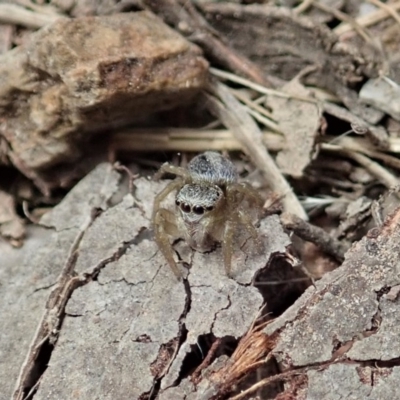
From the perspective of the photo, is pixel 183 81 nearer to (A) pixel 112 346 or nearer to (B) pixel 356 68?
(B) pixel 356 68

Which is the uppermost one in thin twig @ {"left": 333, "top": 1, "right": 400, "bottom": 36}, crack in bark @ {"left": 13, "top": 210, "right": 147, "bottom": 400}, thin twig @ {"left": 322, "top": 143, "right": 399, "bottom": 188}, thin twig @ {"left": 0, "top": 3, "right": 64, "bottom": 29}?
thin twig @ {"left": 333, "top": 1, "right": 400, "bottom": 36}

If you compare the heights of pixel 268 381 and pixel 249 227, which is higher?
pixel 249 227

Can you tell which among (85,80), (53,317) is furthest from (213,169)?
(53,317)

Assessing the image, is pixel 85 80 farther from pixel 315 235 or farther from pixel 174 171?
pixel 315 235

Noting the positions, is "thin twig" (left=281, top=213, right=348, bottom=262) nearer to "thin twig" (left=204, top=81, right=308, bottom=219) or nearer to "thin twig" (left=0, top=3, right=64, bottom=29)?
"thin twig" (left=204, top=81, right=308, bottom=219)

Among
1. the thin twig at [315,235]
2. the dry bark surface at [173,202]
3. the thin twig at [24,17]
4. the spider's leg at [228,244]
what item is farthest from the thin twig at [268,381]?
the thin twig at [24,17]

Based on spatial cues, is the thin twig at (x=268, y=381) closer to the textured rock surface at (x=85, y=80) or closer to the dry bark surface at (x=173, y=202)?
the dry bark surface at (x=173, y=202)

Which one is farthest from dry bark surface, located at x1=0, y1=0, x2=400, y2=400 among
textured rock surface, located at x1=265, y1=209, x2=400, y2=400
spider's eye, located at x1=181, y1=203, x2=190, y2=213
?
spider's eye, located at x1=181, y1=203, x2=190, y2=213
